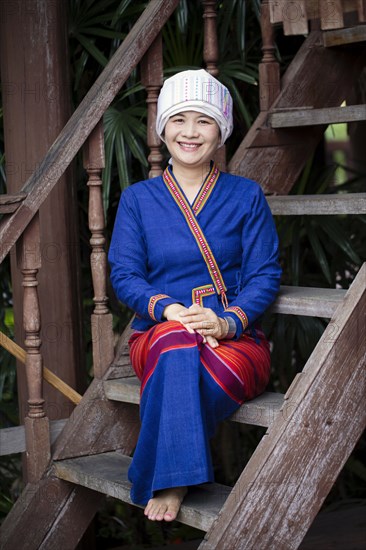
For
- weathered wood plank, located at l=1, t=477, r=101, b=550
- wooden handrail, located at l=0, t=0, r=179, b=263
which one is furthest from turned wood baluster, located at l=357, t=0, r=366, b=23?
weathered wood plank, located at l=1, t=477, r=101, b=550

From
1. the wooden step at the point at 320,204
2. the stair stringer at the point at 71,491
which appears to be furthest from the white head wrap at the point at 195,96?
the stair stringer at the point at 71,491

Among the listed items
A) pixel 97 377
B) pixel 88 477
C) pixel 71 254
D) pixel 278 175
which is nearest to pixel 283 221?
pixel 278 175

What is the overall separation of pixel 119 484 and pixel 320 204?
1.03 metres

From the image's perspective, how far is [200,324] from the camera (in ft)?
8.71

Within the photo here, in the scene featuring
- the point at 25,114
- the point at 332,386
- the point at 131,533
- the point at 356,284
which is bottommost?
the point at 131,533

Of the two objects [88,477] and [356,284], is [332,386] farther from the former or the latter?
[88,477]

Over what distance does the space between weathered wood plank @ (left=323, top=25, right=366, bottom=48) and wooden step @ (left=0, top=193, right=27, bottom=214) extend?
131 centimetres

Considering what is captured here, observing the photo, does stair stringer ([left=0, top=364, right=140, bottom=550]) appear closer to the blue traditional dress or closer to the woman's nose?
the blue traditional dress

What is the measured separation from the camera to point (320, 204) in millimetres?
3053

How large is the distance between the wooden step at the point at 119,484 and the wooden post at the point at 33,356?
2.8 inches

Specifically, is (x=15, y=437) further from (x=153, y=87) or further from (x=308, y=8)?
(x=308, y=8)

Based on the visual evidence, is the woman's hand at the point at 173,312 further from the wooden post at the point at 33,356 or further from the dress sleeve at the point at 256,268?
the wooden post at the point at 33,356

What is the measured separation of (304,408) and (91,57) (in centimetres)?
220

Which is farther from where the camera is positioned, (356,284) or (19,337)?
(19,337)
